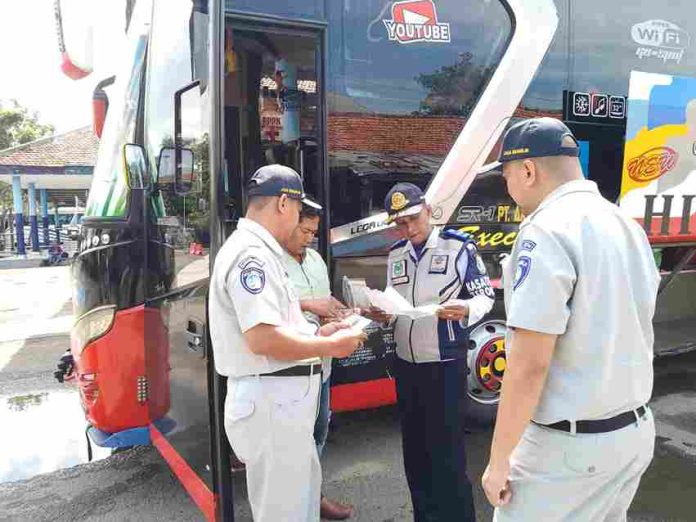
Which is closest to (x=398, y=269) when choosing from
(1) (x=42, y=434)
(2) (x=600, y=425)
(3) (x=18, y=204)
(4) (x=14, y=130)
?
(2) (x=600, y=425)

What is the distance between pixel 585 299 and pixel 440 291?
1.06 m

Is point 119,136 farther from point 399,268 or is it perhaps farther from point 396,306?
point 396,306

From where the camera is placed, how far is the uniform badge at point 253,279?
6.09 ft

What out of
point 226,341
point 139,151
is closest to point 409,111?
point 139,151

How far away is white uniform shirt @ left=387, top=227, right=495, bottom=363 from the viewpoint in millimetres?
2422

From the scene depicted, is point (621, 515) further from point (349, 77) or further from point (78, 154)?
point (78, 154)

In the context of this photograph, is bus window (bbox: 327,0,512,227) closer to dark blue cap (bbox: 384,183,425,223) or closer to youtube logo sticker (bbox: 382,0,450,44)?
youtube logo sticker (bbox: 382,0,450,44)

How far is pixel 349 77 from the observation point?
3016 millimetres

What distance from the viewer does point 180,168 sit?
2.57 m

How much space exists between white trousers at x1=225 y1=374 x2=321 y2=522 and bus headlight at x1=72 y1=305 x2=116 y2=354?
1260 mm

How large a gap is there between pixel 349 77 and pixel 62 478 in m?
2.88

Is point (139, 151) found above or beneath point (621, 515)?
above

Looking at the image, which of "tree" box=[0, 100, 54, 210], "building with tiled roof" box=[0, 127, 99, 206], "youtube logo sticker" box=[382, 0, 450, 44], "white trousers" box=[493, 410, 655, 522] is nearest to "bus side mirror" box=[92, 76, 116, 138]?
"youtube logo sticker" box=[382, 0, 450, 44]

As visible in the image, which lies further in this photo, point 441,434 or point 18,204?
point 18,204
